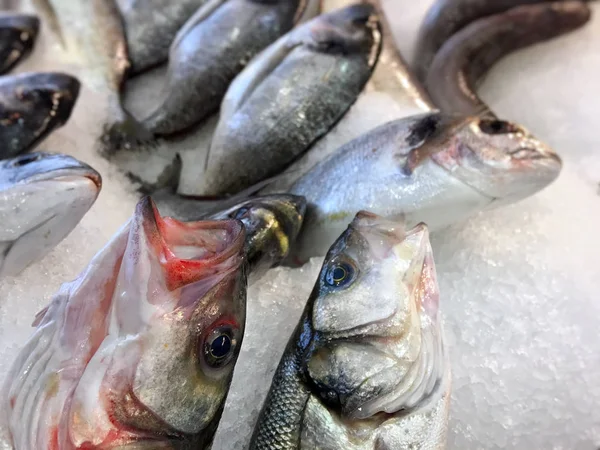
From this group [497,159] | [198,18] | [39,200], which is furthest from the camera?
[198,18]

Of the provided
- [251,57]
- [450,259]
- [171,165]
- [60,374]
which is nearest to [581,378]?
[450,259]

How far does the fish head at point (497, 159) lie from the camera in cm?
129

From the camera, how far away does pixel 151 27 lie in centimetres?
201

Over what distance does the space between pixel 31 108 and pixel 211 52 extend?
65 centimetres

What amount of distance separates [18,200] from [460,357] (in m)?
1.13

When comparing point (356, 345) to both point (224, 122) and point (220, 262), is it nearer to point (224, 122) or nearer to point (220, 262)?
point (220, 262)

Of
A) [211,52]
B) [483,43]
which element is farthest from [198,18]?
[483,43]

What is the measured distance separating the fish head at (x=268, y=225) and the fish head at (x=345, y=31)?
27.3 inches

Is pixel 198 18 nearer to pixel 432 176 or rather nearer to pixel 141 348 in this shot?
pixel 432 176

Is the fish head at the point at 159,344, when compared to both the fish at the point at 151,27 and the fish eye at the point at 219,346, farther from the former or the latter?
the fish at the point at 151,27

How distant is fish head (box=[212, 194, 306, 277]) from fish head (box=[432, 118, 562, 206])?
0.42 metres

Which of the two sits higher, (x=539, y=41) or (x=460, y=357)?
(x=539, y=41)

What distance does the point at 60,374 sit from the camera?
0.79 metres

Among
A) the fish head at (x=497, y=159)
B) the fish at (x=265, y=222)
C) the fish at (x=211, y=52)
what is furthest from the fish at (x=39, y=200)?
the fish head at (x=497, y=159)
